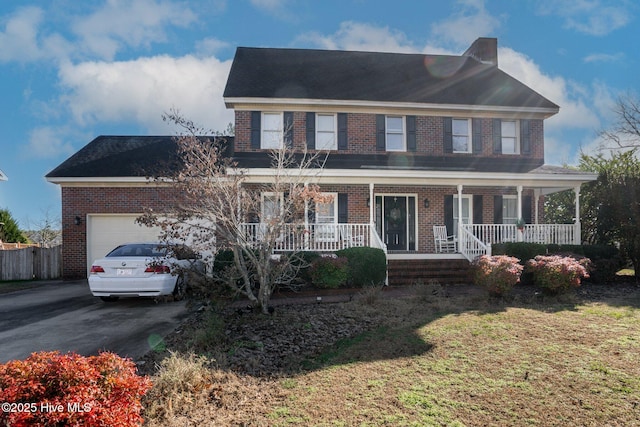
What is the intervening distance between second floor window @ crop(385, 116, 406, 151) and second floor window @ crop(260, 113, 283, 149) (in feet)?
13.4

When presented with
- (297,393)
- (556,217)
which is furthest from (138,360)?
(556,217)

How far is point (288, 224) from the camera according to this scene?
650cm

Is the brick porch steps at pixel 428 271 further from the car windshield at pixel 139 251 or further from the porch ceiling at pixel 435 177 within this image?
the car windshield at pixel 139 251

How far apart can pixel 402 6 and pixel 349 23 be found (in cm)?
279

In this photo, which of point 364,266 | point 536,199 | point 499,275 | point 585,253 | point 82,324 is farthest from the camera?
point 536,199

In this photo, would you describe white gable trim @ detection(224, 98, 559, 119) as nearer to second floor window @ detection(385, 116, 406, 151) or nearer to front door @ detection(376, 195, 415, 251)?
second floor window @ detection(385, 116, 406, 151)

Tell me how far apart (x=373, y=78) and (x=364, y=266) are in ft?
30.7

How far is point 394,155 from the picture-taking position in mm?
14883

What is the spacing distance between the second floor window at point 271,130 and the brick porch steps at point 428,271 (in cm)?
615

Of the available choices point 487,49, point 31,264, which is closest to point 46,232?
point 31,264

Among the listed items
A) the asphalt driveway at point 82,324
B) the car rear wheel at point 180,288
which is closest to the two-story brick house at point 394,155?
the car rear wheel at point 180,288

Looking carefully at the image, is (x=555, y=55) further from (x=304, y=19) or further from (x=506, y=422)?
(x=506, y=422)

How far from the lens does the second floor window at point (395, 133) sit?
15.1 m

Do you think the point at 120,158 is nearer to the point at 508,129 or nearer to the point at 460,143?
the point at 460,143
